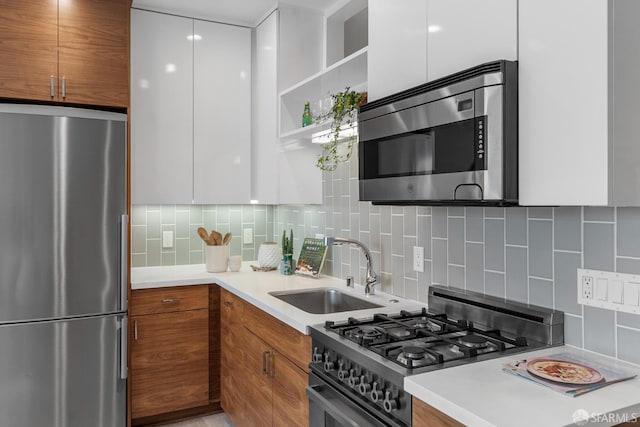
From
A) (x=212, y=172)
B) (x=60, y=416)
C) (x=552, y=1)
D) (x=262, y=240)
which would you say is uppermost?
(x=552, y=1)

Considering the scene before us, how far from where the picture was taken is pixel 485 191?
1320 millimetres

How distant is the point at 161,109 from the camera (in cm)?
304

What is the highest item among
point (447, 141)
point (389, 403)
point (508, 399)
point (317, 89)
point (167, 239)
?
point (317, 89)

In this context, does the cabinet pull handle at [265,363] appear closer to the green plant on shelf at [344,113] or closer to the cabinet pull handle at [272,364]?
the cabinet pull handle at [272,364]

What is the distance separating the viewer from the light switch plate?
1.34 meters

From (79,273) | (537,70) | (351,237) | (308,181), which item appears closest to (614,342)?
(537,70)

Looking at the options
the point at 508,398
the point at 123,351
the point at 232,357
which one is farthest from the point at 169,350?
the point at 508,398

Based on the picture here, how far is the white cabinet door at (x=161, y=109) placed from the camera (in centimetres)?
298

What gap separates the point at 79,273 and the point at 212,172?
102 centimetres

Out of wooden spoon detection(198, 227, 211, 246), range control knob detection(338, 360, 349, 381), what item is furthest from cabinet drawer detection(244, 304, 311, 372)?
wooden spoon detection(198, 227, 211, 246)

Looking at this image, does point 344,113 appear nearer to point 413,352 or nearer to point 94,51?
point 413,352

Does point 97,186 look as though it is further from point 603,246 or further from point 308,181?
point 603,246

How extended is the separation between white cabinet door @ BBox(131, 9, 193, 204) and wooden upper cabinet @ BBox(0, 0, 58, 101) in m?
0.49

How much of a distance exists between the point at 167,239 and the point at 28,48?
1.40 meters
